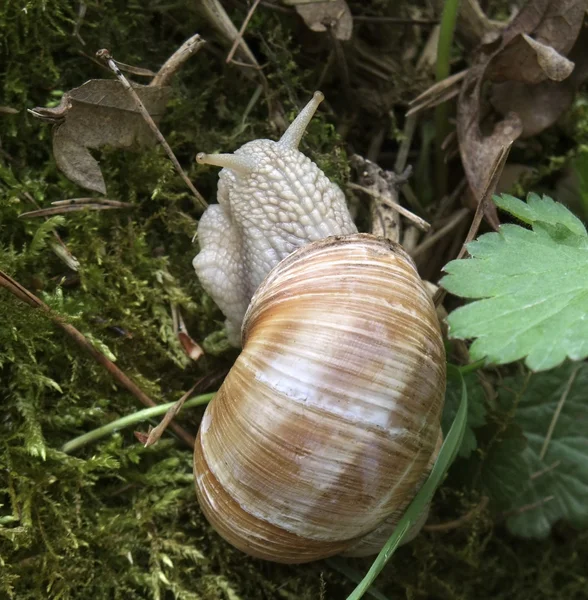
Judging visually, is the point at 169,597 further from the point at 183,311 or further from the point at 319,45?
the point at 319,45

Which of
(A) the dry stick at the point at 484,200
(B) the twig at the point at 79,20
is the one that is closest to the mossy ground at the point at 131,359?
(B) the twig at the point at 79,20

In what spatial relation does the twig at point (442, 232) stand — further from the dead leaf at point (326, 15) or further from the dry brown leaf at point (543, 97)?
the dead leaf at point (326, 15)

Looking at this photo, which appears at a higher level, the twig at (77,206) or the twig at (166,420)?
the twig at (77,206)

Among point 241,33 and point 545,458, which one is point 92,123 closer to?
point 241,33

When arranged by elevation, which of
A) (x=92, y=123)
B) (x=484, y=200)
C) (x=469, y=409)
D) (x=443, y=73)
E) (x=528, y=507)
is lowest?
(x=528, y=507)

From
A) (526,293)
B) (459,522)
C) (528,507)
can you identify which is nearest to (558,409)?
(528,507)

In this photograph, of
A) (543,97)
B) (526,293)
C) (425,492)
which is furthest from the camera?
(543,97)
